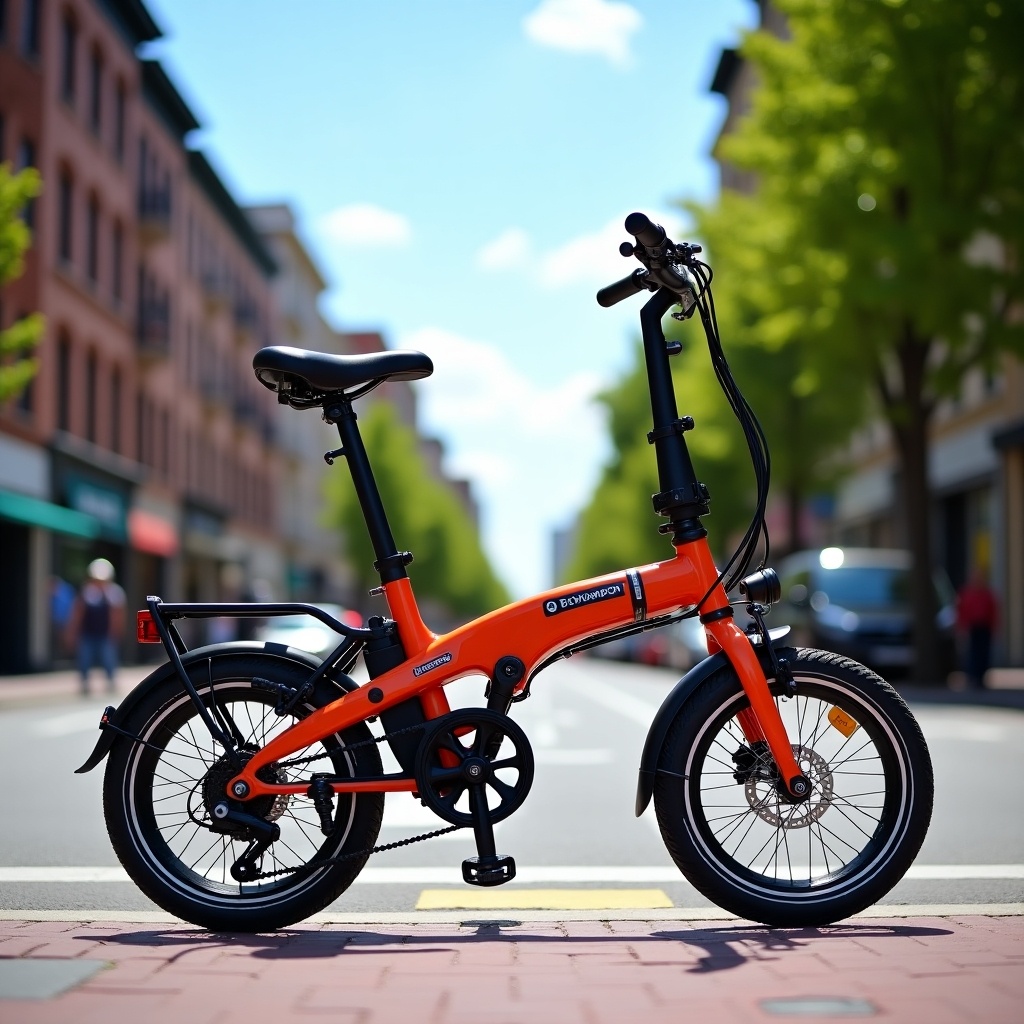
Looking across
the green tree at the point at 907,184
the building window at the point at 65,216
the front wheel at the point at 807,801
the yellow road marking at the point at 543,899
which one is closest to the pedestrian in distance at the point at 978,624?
the green tree at the point at 907,184

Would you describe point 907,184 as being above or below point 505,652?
above

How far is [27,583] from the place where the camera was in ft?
93.0

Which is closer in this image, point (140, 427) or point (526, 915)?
point (526, 915)

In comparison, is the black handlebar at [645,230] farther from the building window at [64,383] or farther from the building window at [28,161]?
the building window at [64,383]

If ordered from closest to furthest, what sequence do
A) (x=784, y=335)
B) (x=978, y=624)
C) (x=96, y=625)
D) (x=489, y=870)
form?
(x=489, y=870) → (x=96, y=625) → (x=978, y=624) → (x=784, y=335)

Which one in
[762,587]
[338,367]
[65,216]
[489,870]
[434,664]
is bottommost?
[489,870]

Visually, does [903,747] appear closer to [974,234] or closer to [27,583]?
[974,234]

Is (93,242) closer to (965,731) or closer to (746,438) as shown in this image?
(965,731)

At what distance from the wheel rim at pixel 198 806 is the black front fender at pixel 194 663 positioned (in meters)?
0.08

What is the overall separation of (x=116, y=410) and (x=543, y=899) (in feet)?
106

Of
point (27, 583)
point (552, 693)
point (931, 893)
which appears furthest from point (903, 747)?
point (27, 583)

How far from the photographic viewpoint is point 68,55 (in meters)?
32.0

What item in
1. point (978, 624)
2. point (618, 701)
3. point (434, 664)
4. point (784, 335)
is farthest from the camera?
point (784, 335)

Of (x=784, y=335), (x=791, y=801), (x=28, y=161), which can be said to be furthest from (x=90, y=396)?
(x=791, y=801)
